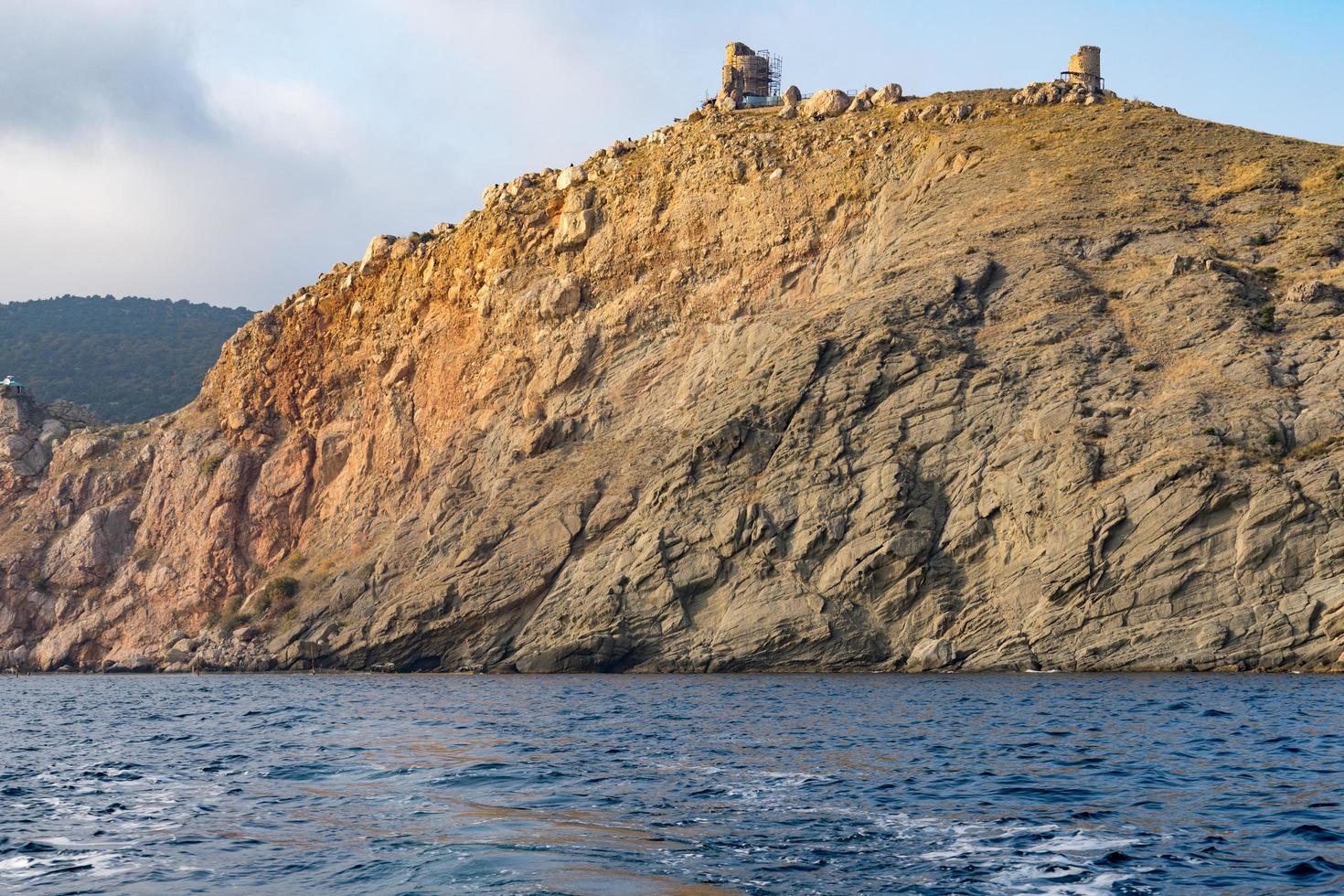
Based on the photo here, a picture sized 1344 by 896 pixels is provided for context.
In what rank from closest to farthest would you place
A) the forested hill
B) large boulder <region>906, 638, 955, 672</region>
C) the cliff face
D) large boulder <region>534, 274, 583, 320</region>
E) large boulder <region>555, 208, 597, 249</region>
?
the cliff face, large boulder <region>906, 638, 955, 672</region>, large boulder <region>534, 274, 583, 320</region>, large boulder <region>555, 208, 597, 249</region>, the forested hill

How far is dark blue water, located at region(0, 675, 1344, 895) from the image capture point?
12977 mm

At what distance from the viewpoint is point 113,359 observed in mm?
150875

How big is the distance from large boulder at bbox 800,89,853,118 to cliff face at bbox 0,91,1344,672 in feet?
4.69

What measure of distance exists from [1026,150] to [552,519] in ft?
93.8

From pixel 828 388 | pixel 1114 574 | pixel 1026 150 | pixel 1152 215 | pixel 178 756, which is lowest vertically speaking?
pixel 178 756

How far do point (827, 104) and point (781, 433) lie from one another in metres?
26.1

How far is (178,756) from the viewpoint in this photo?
81.0ft

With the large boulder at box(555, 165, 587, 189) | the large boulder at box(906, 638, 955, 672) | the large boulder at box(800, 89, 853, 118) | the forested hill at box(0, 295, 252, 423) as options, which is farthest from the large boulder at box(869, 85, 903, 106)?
the forested hill at box(0, 295, 252, 423)

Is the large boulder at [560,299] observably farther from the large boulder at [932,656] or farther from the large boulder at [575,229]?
the large boulder at [932,656]

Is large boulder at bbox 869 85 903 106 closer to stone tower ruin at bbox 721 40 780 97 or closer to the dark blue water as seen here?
stone tower ruin at bbox 721 40 780 97

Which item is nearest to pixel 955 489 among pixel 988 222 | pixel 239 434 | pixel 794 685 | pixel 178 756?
pixel 794 685

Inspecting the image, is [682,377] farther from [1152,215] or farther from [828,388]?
[1152,215]

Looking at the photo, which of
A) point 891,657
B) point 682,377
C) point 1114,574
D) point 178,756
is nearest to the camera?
point 178,756

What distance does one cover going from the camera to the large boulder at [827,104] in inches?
2788
